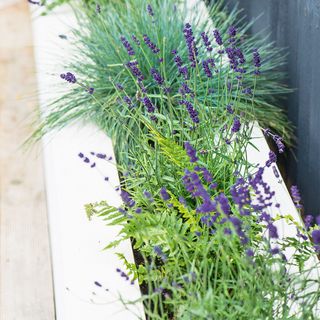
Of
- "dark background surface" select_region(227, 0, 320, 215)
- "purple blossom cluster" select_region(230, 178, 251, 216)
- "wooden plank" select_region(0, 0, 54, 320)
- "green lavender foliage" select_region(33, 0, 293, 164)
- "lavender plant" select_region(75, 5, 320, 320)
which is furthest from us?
"wooden plank" select_region(0, 0, 54, 320)

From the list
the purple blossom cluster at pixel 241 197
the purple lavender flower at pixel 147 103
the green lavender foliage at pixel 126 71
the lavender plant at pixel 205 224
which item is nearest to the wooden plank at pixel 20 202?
the green lavender foliage at pixel 126 71

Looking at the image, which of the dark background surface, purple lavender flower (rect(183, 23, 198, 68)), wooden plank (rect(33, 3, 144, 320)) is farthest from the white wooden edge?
wooden plank (rect(33, 3, 144, 320))

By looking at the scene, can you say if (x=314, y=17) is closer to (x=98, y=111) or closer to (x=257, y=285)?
(x=98, y=111)

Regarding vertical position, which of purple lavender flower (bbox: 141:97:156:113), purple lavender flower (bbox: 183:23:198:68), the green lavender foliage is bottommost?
purple lavender flower (bbox: 141:97:156:113)

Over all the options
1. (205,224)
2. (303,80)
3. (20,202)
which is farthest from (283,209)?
(20,202)

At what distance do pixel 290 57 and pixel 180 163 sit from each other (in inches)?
41.3

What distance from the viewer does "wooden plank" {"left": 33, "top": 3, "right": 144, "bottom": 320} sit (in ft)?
6.93

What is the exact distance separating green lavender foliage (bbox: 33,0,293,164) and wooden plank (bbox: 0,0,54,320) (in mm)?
266

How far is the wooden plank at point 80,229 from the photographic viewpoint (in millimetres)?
2113

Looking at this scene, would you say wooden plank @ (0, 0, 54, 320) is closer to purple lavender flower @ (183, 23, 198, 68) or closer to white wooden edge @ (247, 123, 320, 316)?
white wooden edge @ (247, 123, 320, 316)

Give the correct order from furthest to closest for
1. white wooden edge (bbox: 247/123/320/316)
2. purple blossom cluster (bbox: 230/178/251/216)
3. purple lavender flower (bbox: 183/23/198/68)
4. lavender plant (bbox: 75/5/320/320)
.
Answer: purple lavender flower (bbox: 183/23/198/68)
white wooden edge (bbox: 247/123/320/316)
lavender plant (bbox: 75/5/320/320)
purple blossom cluster (bbox: 230/178/251/216)

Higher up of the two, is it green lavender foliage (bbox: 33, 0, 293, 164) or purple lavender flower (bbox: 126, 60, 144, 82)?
green lavender foliage (bbox: 33, 0, 293, 164)

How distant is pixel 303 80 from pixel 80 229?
3.47 feet

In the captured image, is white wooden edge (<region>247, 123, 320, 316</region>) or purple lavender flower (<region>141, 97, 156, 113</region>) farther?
purple lavender flower (<region>141, 97, 156, 113</region>)
